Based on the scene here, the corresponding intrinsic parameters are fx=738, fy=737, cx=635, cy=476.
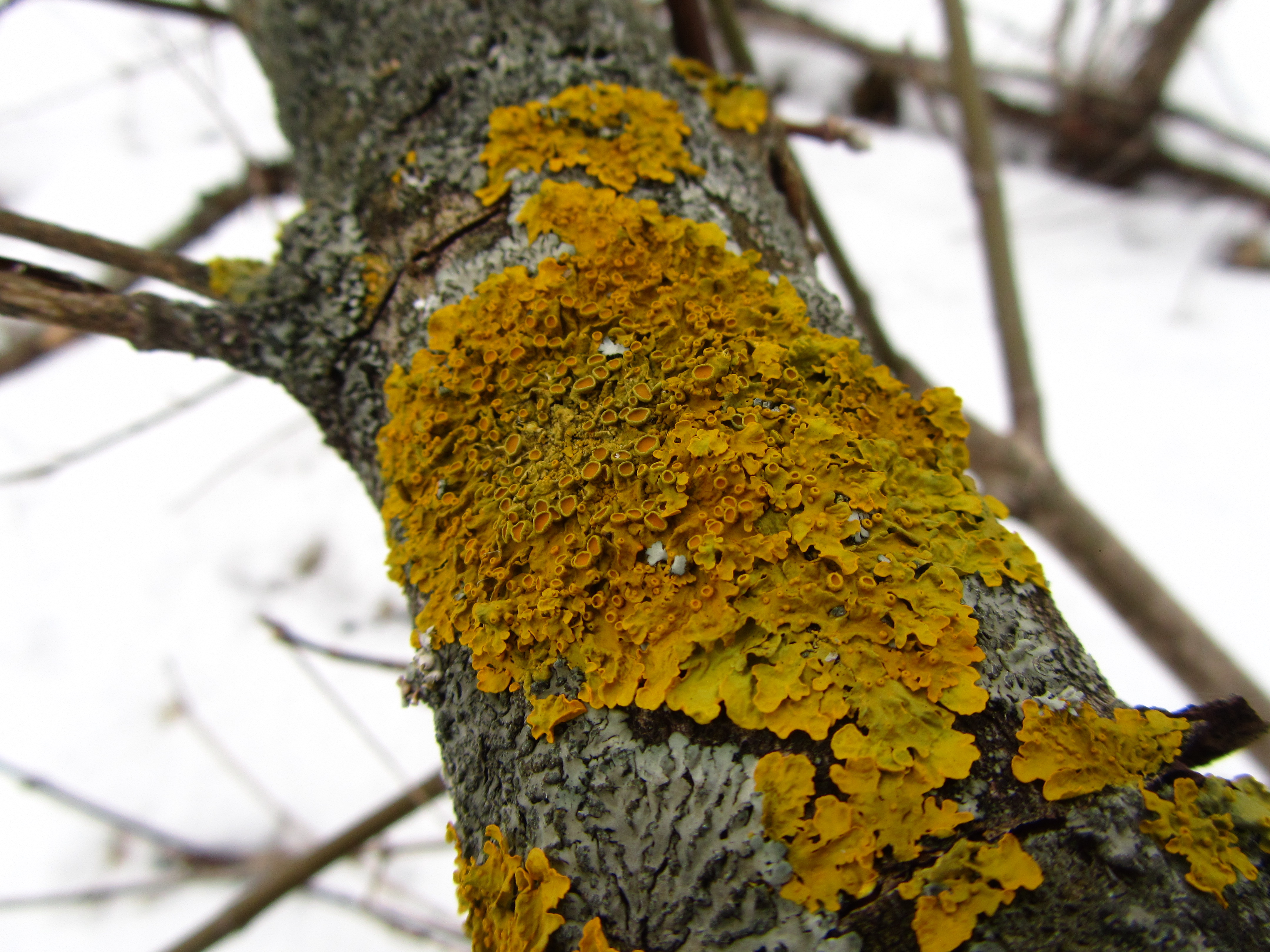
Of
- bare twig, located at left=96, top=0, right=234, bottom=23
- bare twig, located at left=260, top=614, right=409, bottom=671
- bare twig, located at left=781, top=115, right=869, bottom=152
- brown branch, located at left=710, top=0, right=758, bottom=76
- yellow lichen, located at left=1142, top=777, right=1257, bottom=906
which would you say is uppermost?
bare twig, located at left=96, top=0, right=234, bottom=23

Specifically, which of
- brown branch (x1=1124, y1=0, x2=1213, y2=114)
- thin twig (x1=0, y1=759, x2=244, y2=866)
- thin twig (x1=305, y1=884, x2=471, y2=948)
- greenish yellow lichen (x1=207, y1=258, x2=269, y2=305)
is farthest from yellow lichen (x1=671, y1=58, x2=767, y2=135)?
brown branch (x1=1124, y1=0, x2=1213, y2=114)

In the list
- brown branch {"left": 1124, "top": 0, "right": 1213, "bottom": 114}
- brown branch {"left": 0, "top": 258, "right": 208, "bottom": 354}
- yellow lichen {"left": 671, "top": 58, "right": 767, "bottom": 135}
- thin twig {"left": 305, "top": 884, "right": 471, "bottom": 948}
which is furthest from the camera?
brown branch {"left": 1124, "top": 0, "right": 1213, "bottom": 114}

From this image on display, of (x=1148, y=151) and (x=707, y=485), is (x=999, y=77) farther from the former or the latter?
(x=707, y=485)

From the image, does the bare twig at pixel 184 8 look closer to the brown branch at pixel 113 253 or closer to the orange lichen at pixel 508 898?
the brown branch at pixel 113 253

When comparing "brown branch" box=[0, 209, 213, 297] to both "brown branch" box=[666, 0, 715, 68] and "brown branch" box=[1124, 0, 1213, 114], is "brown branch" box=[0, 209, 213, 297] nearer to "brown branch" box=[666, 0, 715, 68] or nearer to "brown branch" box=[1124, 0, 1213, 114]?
"brown branch" box=[666, 0, 715, 68]

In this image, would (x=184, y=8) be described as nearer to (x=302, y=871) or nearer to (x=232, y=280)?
(x=232, y=280)

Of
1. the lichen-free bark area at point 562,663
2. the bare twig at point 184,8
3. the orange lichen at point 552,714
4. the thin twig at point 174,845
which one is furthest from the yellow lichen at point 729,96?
the thin twig at point 174,845

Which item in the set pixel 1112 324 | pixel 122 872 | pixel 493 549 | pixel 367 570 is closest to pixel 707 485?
pixel 493 549
